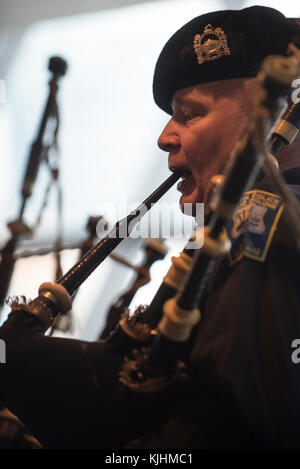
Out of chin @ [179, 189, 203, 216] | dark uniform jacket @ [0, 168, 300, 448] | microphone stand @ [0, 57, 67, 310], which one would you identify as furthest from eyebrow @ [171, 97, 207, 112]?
microphone stand @ [0, 57, 67, 310]

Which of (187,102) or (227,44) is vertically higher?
(227,44)

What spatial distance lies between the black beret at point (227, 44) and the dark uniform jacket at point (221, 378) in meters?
0.43

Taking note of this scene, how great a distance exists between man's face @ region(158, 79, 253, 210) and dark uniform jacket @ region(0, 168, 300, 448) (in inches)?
12.0

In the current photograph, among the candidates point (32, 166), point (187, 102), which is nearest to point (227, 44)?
point (187, 102)

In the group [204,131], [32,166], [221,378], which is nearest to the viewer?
[221,378]

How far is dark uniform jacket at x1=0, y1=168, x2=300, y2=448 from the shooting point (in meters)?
0.57

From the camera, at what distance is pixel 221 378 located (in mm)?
559

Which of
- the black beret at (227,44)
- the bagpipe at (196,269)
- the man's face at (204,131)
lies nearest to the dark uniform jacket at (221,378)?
the bagpipe at (196,269)

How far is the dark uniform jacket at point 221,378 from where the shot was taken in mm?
568

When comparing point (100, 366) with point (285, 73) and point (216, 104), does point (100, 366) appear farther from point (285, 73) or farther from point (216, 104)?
point (216, 104)

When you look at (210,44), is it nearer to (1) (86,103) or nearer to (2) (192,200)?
(2) (192,200)

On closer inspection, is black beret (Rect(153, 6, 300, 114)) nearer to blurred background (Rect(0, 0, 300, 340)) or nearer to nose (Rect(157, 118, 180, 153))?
nose (Rect(157, 118, 180, 153))

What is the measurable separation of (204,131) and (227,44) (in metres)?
0.21

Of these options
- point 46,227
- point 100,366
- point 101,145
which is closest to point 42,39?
point 101,145
